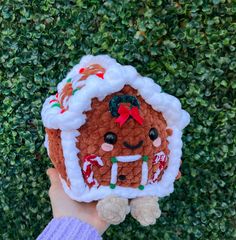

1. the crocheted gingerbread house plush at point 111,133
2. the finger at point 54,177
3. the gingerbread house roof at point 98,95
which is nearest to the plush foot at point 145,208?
the crocheted gingerbread house plush at point 111,133

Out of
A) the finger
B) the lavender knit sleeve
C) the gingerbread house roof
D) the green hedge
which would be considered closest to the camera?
the gingerbread house roof

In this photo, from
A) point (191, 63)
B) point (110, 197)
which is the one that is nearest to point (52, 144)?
point (110, 197)

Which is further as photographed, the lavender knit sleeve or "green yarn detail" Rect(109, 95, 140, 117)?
the lavender knit sleeve

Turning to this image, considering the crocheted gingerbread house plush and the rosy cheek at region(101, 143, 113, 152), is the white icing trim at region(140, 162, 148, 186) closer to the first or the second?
the crocheted gingerbread house plush

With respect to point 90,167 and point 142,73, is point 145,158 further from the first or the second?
point 142,73

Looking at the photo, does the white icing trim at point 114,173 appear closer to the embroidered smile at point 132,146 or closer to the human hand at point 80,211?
the embroidered smile at point 132,146

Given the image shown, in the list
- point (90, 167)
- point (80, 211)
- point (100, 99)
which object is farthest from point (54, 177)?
point (100, 99)

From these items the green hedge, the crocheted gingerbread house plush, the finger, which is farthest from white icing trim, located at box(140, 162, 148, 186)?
the green hedge
